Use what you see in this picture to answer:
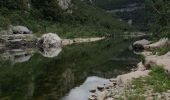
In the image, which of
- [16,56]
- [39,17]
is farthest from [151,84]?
[39,17]

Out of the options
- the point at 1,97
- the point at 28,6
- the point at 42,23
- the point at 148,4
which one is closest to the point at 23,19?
the point at 42,23

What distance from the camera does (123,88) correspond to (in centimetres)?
3466

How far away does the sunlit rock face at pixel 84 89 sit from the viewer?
35.6 meters

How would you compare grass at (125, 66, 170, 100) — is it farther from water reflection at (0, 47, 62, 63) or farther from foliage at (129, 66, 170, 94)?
water reflection at (0, 47, 62, 63)

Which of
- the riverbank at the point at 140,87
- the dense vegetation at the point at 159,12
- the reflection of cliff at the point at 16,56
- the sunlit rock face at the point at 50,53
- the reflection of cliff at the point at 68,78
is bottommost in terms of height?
the sunlit rock face at the point at 50,53

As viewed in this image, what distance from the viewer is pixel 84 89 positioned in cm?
3988

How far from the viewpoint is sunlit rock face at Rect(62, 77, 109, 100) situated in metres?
35.6

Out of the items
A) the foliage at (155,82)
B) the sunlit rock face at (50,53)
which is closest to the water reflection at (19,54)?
the sunlit rock face at (50,53)

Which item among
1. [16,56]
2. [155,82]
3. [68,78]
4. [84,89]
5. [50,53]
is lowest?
[50,53]

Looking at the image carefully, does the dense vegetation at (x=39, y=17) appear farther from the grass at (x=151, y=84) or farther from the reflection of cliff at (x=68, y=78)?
the grass at (x=151, y=84)

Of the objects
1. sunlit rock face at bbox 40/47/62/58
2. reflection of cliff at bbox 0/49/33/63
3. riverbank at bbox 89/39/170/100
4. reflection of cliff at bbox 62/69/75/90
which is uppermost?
riverbank at bbox 89/39/170/100

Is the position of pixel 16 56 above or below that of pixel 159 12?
below

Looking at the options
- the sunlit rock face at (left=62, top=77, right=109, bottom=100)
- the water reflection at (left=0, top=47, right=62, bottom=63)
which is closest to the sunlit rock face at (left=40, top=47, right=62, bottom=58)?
the water reflection at (left=0, top=47, right=62, bottom=63)

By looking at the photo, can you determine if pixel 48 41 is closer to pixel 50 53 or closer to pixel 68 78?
pixel 50 53
